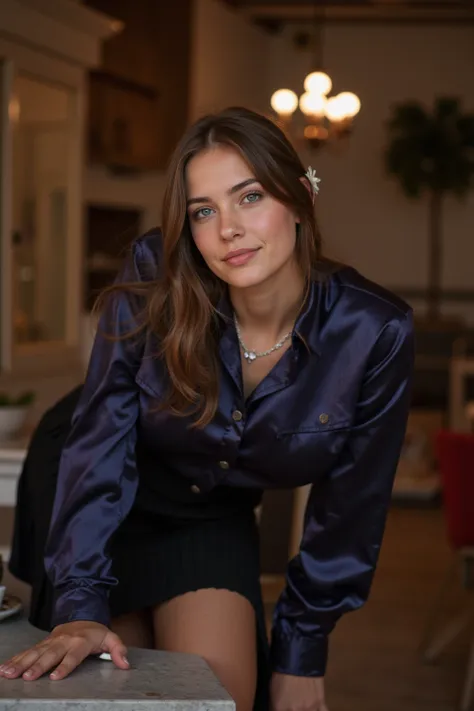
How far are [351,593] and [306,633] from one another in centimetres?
10

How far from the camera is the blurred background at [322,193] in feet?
13.6

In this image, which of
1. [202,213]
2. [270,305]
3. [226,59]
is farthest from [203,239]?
[226,59]

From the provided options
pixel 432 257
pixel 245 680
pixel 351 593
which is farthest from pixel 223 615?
pixel 432 257

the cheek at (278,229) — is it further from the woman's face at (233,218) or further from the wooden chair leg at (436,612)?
the wooden chair leg at (436,612)

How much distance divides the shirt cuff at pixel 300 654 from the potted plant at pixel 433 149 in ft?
23.2

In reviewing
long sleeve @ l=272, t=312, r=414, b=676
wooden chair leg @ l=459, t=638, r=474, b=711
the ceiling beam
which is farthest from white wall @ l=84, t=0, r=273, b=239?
long sleeve @ l=272, t=312, r=414, b=676

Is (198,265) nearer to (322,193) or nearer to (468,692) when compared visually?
(468,692)

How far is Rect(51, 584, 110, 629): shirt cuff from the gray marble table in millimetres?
142

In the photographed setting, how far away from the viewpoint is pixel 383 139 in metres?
10.0

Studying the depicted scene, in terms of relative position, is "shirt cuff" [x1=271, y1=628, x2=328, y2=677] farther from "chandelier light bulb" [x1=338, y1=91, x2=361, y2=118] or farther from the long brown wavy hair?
"chandelier light bulb" [x1=338, y1=91, x2=361, y2=118]

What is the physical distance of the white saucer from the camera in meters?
1.65

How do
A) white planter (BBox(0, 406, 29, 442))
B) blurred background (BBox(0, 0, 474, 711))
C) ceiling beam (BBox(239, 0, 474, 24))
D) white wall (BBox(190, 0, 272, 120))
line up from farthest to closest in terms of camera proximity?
ceiling beam (BBox(239, 0, 474, 24)) → white wall (BBox(190, 0, 272, 120)) → blurred background (BBox(0, 0, 474, 711)) → white planter (BBox(0, 406, 29, 442))

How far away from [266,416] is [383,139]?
851cm

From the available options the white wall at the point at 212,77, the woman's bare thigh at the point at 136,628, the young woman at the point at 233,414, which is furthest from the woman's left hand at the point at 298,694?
the white wall at the point at 212,77
